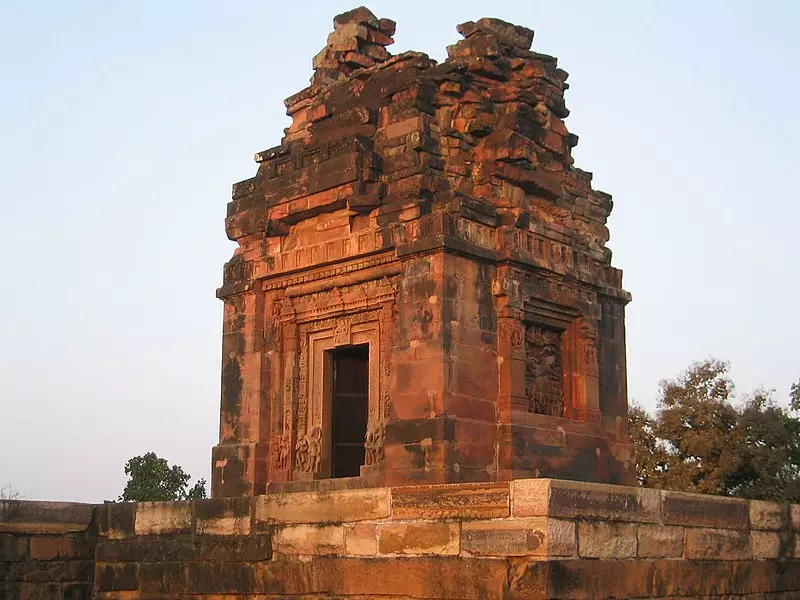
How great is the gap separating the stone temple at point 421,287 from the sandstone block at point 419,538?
296 centimetres

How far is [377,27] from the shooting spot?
15656 mm

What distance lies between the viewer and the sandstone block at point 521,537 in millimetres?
8094

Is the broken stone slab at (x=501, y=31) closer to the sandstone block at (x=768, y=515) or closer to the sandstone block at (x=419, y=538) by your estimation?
the sandstone block at (x=768, y=515)

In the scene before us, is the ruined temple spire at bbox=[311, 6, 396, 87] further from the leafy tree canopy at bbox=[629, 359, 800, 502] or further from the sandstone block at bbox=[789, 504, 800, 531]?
the leafy tree canopy at bbox=[629, 359, 800, 502]

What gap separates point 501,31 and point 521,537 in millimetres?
8333

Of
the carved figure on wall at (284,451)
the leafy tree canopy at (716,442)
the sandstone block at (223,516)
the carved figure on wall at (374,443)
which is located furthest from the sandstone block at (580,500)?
the leafy tree canopy at (716,442)

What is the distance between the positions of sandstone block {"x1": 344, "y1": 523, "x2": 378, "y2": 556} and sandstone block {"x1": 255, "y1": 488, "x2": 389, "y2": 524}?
0.25ft

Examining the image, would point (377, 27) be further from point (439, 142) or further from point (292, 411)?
point (292, 411)

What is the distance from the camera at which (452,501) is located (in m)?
8.79

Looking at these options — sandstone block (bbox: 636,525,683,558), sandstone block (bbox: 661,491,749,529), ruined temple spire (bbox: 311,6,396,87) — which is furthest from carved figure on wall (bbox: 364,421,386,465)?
ruined temple spire (bbox: 311,6,396,87)

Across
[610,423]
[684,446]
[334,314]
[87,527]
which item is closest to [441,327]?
[334,314]

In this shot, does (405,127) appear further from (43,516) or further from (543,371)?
(43,516)

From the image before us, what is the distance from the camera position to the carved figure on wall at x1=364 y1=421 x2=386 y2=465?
13297 mm

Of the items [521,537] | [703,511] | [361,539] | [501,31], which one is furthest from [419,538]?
[501,31]
